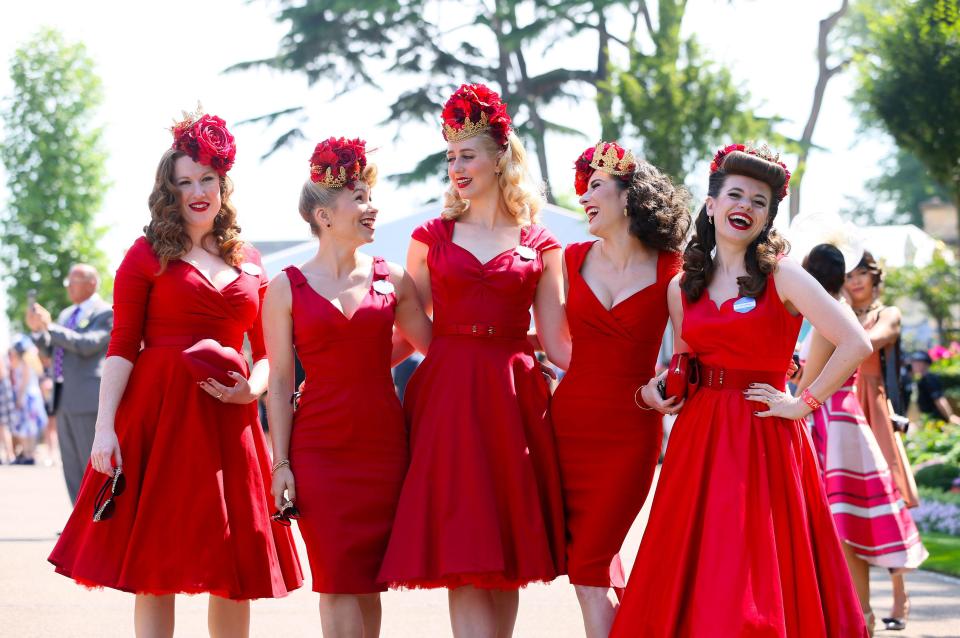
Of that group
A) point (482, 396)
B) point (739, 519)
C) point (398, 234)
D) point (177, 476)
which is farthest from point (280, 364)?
point (398, 234)

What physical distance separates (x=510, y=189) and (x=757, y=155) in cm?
116

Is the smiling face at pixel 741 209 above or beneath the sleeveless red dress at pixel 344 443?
above

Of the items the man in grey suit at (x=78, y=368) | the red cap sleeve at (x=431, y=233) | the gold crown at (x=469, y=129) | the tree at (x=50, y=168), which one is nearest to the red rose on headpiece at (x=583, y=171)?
the gold crown at (x=469, y=129)

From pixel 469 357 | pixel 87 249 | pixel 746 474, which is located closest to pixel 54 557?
pixel 469 357

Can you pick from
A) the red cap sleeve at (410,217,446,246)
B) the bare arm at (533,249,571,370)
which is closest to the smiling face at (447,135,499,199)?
the red cap sleeve at (410,217,446,246)

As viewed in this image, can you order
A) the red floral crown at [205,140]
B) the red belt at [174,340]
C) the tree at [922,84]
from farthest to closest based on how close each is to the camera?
the tree at [922,84]
the red floral crown at [205,140]
the red belt at [174,340]

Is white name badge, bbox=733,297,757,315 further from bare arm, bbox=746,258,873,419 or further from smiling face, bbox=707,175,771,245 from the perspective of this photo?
smiling face, bbox=707,175,771,245

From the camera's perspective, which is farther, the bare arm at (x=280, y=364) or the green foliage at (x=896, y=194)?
the green foliage at (x=896, y=194)

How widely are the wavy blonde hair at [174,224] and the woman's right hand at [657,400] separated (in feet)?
6.31

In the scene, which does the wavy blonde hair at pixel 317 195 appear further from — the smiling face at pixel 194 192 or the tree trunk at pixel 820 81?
the tree trunk at pixel 820 81

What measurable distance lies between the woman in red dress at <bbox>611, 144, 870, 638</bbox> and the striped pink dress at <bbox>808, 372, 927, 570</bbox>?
2.29 metres

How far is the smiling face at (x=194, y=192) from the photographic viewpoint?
225 inches

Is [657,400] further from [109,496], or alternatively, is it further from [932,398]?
[932,398]

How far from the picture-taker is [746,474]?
15.9ft
